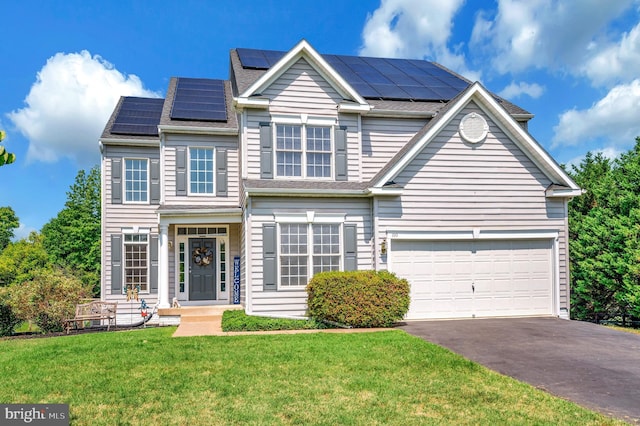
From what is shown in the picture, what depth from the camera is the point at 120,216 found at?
53.2 feet

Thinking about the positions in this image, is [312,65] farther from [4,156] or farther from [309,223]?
[4,156]

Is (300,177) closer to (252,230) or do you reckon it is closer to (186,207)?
(252,230)

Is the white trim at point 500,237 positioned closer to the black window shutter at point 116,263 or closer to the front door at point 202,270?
the front door at point 202,270

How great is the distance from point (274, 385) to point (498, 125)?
399 inches

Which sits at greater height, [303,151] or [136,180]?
[303,151]

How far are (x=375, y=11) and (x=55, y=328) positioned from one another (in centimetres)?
1497

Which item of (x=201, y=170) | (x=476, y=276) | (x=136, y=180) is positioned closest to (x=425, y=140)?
(x=476, y=276)

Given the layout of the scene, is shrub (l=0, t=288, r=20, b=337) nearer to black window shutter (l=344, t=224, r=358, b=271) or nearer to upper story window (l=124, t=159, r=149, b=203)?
upper story window (l=124, t=159, r=149, b=203)

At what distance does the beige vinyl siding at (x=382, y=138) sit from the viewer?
14148 mm

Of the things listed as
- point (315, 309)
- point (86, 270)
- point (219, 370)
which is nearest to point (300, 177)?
point (315, 309)

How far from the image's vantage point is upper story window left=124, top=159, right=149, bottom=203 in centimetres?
1641

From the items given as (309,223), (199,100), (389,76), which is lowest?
(309,223)

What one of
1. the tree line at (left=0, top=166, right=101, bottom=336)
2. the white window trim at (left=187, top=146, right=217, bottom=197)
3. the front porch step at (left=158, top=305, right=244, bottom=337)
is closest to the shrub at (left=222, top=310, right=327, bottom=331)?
the front porch step at (left=158, top=305, right=244, bottom=337)

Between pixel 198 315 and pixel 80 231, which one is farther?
pixel 80 231
